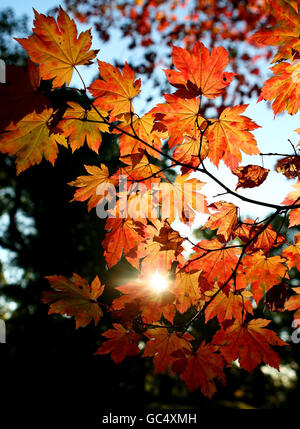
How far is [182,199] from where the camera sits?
154cm

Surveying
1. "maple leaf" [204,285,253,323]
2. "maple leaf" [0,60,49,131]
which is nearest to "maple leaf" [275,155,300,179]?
"maple leaf" [204,285,253,323]

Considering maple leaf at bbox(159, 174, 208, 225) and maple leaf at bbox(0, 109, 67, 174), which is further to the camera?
maple leaf at bbox(159, 174, 208, 225)

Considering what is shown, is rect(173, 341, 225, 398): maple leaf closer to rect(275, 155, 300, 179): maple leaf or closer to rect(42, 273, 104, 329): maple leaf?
rect(42, 273, 104, 329): maple leaf

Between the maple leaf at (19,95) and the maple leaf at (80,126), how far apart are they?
0.79 feet

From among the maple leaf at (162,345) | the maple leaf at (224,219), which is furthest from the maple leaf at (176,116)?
the maple leaf at (162,345)

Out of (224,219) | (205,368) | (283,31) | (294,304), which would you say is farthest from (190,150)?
(205,368)

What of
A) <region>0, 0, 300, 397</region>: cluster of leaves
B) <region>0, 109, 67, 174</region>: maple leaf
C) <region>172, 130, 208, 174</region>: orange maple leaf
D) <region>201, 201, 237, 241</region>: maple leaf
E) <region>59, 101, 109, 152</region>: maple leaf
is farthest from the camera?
<region>201, 201, 237, 241</region>: maple leaf

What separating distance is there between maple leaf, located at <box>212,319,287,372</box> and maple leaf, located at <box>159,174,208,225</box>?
647mm

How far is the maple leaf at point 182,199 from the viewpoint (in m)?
1.49

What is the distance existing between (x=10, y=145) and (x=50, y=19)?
59cm

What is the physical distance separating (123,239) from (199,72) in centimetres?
97

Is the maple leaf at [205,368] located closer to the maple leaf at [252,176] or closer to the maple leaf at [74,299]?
the maple leaf at [74,299]

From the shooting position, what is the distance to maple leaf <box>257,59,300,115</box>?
1.34 meters
